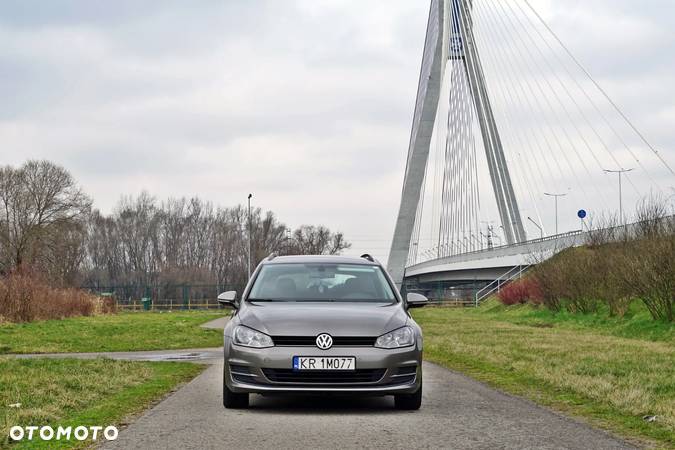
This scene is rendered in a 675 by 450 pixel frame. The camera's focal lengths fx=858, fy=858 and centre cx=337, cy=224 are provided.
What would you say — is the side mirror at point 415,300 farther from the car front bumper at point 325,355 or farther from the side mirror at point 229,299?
the side mirror at point 229,299

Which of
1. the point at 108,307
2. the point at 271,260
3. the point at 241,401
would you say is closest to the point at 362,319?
the point at 241,401

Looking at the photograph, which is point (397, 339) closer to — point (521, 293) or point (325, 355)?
point (325, 355)

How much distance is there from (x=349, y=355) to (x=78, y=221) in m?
57.4

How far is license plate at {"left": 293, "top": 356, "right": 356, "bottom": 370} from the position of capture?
741 centimetres

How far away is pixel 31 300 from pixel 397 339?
23.3 m

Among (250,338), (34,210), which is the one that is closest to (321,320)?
(250,338)

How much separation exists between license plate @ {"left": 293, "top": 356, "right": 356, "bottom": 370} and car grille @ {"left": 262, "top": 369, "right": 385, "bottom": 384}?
0.04 m

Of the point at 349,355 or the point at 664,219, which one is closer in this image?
the point at 349,355

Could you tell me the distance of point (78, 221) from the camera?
61.7 metres

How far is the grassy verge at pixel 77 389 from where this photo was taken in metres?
7.00

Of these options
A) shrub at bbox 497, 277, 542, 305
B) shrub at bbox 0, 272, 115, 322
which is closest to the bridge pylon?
shrub at bbox 497, 277, 542, 305

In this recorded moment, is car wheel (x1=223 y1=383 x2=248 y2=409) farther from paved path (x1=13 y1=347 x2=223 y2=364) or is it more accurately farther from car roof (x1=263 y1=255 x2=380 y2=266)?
paved path (x1=13 y1=347 x2=223 y2=364)

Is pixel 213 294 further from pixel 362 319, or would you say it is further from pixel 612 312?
pixel 362 319

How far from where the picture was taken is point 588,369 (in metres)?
11.0
